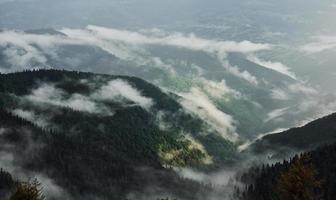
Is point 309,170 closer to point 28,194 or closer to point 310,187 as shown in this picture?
point 310,187

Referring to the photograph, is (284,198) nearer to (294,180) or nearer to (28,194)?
(294,180)

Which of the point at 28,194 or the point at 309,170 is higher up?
the point at 309,170

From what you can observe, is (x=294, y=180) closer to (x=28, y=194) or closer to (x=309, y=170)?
(x=309, y=170)

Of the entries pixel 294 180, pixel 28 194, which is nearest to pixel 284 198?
pixel 294 180

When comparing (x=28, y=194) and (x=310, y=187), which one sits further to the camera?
(x=28, y=194)

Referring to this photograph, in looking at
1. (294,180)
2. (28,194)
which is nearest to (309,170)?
(294,180)

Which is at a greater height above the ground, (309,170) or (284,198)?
(309,170)

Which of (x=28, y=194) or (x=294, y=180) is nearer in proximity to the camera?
(x=294, y=180)

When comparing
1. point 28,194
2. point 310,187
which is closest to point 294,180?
point 310,187
